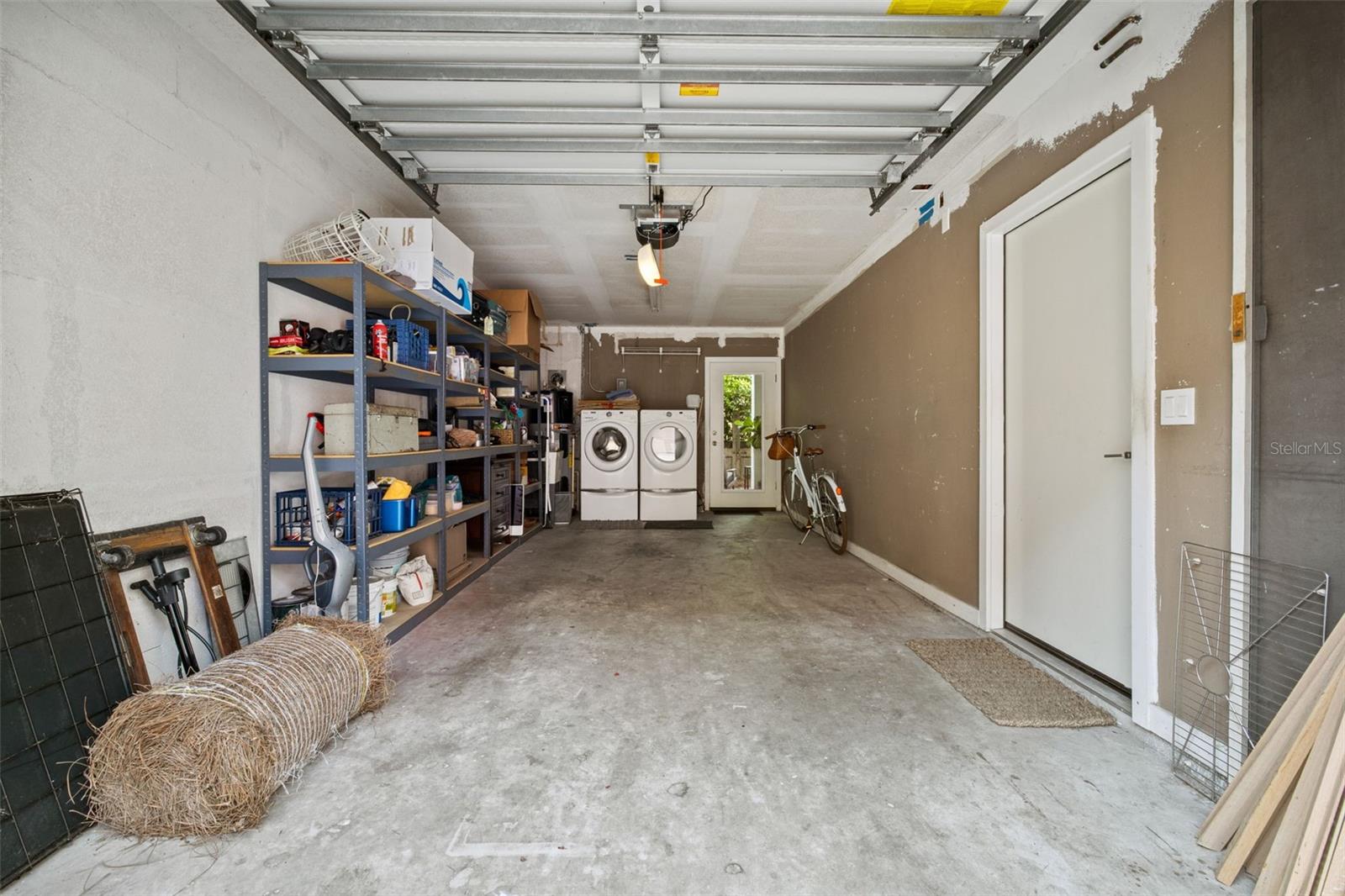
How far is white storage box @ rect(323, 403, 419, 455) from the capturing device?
7.03ft

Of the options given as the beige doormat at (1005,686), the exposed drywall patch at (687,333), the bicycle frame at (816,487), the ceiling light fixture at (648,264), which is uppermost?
the exposed drywall patch at (687,333)

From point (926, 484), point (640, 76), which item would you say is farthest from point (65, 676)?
point (926, 484)

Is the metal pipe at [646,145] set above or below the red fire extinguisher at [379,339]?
above

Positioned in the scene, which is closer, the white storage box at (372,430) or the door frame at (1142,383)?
the door frame at (1142,383)

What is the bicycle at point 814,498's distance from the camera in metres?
3.97

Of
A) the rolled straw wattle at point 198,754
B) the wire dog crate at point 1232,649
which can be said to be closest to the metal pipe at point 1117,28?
the wire dog crate at point 1232,649

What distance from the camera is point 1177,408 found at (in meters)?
1.47

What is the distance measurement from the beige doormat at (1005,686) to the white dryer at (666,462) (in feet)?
11.2

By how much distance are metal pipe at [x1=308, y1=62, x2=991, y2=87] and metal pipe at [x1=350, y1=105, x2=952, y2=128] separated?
0.22 meters

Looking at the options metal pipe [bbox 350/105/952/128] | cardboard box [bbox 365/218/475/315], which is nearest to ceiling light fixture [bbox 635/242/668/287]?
metal pipe [bbox 350/105/952/128]

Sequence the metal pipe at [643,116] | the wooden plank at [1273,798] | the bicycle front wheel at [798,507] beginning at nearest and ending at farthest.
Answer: the wooden plank at [1273,798]
the metal pipe at [643,116]
the bicycle front wheel at [798,507]

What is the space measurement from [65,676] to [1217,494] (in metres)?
3.09

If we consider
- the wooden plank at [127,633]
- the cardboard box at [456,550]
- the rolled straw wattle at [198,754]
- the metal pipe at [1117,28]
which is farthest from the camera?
the cardboard box at [456,550]

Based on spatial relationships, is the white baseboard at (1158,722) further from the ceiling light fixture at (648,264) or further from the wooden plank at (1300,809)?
the ceiling light fixture at (648,264)
